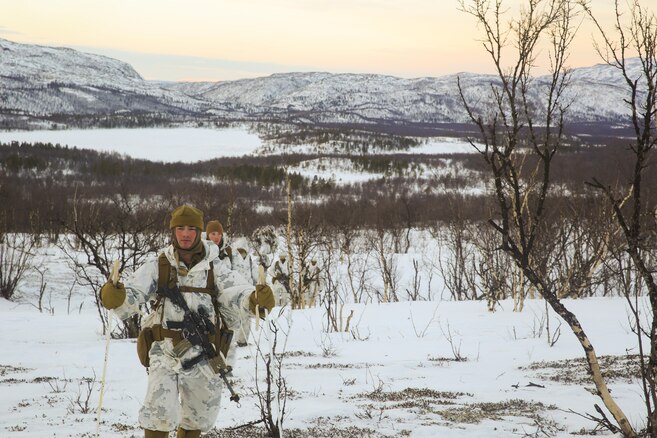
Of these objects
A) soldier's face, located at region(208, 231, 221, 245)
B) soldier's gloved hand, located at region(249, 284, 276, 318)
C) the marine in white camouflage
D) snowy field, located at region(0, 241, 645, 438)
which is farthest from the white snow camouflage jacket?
soldier's face, located at region(208, 231, 221, 245)

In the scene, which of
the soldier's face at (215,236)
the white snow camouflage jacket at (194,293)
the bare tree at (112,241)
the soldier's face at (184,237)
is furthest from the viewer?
the bare tree at (112,241)

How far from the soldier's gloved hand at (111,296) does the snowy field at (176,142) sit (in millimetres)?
110331

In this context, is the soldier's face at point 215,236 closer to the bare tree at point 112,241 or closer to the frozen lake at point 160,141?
the bare tree at point 112,241

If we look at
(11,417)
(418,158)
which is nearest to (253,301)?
(11,417)

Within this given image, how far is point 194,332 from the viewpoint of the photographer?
13.0ft

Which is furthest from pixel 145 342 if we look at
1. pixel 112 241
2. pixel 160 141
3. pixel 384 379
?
pixel 160 141

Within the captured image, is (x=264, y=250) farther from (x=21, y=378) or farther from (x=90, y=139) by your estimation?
(x=90, y=139)

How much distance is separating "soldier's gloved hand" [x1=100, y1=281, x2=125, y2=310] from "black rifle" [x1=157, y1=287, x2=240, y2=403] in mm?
343

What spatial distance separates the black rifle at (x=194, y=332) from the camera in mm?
3918

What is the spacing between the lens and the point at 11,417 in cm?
501

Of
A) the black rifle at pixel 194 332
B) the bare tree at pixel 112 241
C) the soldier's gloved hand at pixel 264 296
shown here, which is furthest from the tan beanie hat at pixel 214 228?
the soldier's gloved hand at pixel 264 296

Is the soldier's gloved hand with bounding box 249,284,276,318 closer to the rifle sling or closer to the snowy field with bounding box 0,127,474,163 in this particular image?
the rifle sling

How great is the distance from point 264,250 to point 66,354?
1791 centimetres

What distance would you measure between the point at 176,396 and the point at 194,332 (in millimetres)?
469
